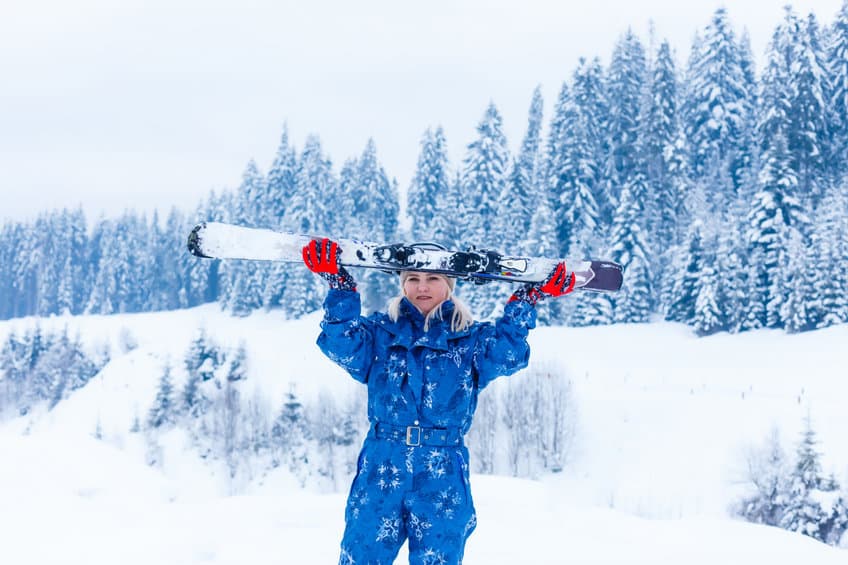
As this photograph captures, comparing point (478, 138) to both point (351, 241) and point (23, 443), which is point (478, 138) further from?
point (351, 241)

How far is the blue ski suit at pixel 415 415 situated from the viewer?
301cm

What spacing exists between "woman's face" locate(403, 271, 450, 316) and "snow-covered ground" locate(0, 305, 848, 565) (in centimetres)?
262

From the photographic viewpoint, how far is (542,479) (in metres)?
24.8

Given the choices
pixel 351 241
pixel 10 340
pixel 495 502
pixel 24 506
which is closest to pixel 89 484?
pixel 24 506

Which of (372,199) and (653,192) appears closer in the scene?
(653,192)

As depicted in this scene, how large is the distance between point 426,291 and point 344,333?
1.60 feet

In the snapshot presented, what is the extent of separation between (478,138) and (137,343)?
29735 mm

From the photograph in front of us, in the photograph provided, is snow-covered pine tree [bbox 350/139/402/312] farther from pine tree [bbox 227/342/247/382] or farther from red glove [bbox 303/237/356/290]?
red glove [bbox 303/237/356/290]

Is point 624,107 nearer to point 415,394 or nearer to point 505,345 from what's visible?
point 505,345

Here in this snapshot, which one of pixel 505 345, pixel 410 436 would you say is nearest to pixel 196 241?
pixel 410 436

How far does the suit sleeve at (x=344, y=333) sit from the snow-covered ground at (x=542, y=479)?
253cm

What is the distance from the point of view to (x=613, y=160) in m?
46.6

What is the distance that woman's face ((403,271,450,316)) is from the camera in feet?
10.9

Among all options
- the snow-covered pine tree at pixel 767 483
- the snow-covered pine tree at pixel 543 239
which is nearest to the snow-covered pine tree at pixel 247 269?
the snow-covered pine tree at pixel 543 239
